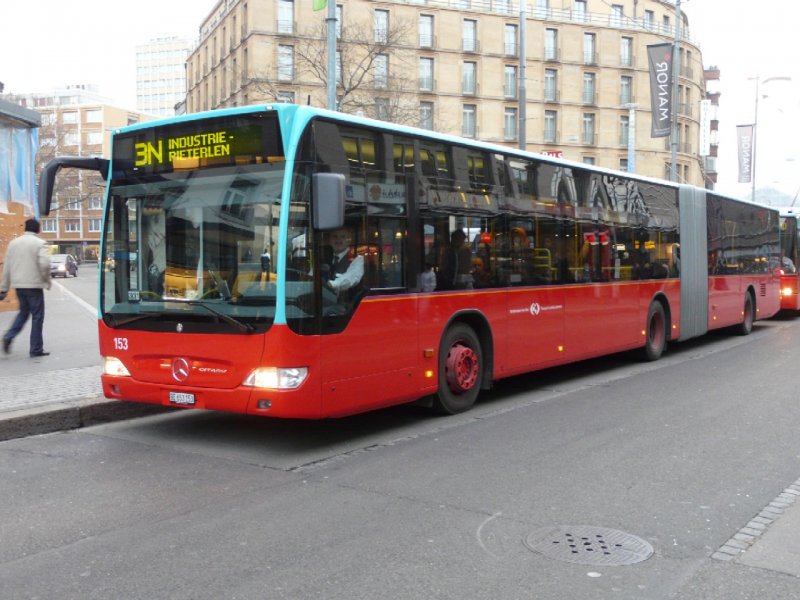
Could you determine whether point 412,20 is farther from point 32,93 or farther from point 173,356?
point 32,93

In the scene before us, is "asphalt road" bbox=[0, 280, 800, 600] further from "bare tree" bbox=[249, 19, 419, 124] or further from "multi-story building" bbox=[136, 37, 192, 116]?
"multi-story building" bbox=[136, 37, 192, 116]

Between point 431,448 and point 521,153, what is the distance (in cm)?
429

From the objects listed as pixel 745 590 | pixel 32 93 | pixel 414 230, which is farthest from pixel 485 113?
pixel 32 93

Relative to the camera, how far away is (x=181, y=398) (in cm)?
717

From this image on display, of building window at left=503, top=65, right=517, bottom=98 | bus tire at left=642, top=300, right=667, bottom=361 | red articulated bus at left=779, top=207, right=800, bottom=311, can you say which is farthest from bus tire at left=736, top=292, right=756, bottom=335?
building window at left=503, top=65, right=517, bottom=98

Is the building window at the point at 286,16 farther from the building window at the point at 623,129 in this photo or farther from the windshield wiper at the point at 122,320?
the windshield wiper at the point at 122,320

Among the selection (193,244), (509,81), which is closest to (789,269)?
(193,244)

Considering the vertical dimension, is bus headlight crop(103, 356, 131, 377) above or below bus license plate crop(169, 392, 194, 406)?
above

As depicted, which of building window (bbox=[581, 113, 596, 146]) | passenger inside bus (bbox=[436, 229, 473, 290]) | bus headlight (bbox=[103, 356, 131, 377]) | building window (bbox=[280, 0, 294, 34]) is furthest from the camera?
building window (bbox=[581, 113, 596, 146])

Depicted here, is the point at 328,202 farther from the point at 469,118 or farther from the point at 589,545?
the point at 469,118

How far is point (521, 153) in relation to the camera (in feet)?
32.4

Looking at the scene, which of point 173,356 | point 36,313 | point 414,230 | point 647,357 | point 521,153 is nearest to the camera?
point 173,356

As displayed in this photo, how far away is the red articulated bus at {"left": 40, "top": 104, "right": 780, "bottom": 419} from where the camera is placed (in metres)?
6.71

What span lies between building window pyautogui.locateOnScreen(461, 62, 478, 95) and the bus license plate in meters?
58.1
